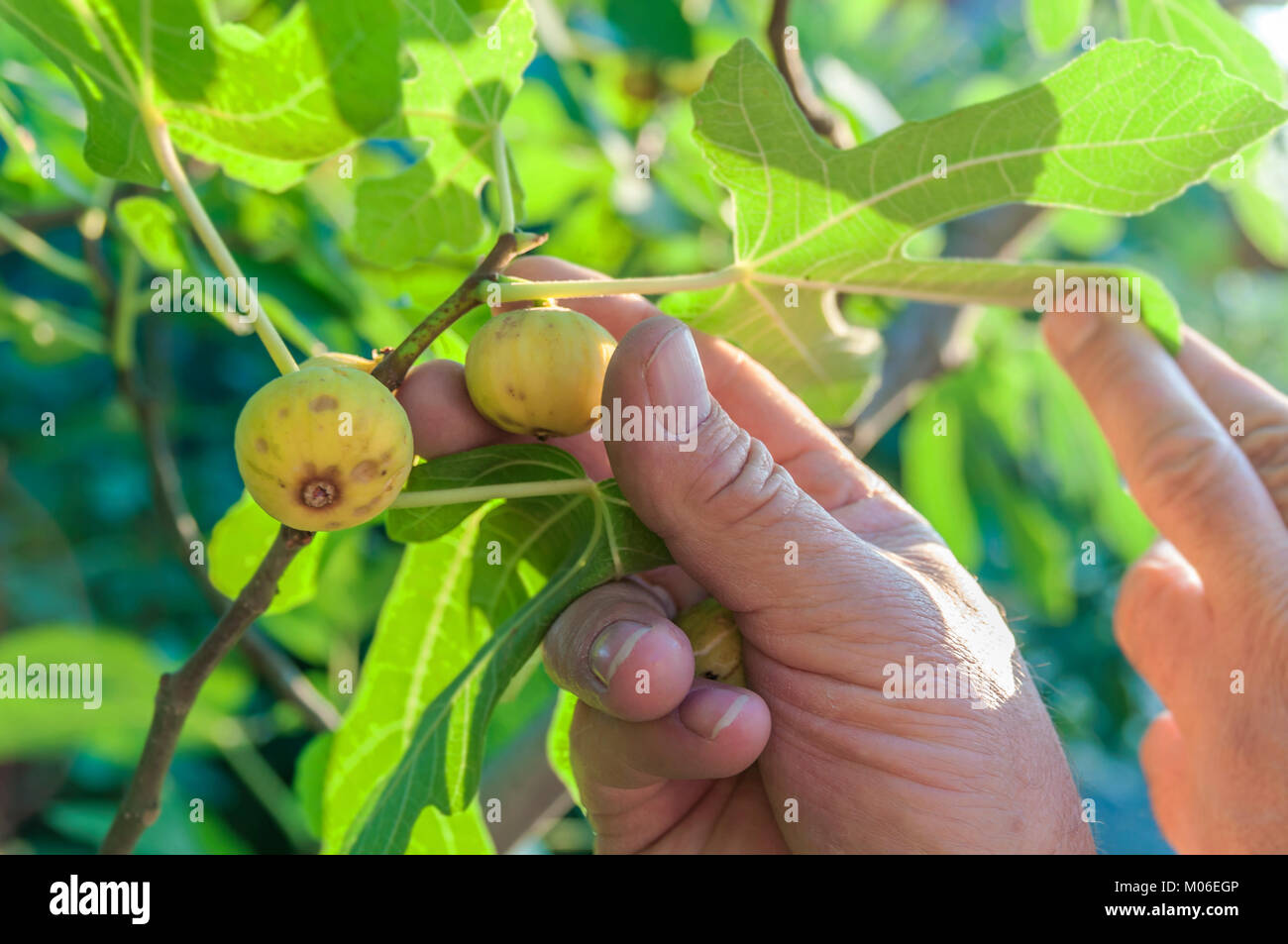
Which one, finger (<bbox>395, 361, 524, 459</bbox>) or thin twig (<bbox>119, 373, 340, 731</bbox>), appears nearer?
finger (<bbox>395, 361, 524, 459</bbox>)

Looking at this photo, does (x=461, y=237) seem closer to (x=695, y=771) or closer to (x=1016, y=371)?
(x=695, y=771)

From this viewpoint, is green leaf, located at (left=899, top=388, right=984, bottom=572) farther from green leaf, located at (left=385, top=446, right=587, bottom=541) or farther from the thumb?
green leaf, located at (left=385, top=446, right=587, bottom=541)

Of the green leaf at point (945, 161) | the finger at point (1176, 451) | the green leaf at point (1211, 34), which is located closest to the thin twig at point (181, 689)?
the green leaf at point (945, 161)

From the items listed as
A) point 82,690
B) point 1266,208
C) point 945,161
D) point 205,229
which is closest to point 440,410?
point 205,229

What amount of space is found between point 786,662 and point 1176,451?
2.01 ft

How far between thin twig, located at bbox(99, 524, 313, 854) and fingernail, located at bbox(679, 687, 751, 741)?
0.32 meters

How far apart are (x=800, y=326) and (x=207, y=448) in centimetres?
133

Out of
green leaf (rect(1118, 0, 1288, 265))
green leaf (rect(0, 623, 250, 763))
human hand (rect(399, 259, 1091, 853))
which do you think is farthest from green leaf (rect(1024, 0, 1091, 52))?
green leaf (rect(0, 623, 250, 763))

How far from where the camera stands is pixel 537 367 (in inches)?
28.7

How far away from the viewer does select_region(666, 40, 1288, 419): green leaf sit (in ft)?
2.54

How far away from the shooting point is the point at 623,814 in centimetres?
102

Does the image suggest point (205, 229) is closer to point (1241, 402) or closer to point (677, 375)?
point (677, 375)

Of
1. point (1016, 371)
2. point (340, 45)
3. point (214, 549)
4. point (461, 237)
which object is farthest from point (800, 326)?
point (1016, 371)

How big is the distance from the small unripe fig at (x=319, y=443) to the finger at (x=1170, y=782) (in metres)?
1.15
